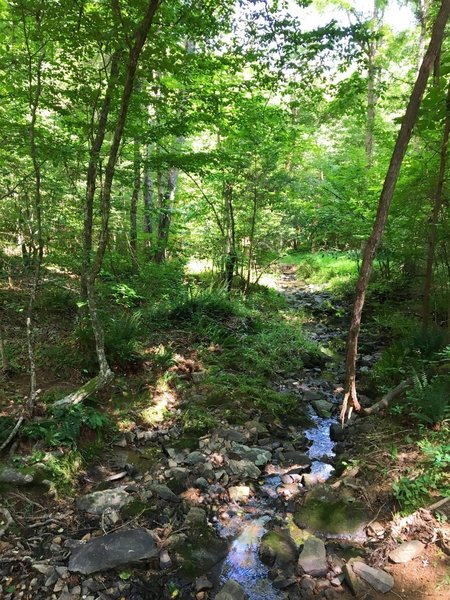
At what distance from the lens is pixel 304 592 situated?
10.4ft

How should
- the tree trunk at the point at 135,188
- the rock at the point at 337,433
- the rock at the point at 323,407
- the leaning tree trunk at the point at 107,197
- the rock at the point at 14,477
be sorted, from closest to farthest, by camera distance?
the rock at the point at 14,477 < the leaning tree trunk at the point at 107,197 < the rock at the point at 337,433 < the rock at the point at 323,407 < the tree trunk at the point at 135,188

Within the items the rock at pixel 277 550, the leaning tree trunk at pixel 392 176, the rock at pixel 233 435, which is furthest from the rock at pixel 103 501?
the leaning tree trunk at pixel 392 176

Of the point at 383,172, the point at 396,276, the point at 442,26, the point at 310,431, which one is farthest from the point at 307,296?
the point at 442,26

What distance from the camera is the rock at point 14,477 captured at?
3.88 metres

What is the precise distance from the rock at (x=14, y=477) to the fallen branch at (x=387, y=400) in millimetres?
4560

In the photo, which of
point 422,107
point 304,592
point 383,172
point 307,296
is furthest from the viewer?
point 307,296

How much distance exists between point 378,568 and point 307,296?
11826mm

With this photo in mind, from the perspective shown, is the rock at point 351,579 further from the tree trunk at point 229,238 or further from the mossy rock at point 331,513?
the tree trunk at point 229,238

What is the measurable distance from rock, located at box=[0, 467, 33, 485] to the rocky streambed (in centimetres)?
34

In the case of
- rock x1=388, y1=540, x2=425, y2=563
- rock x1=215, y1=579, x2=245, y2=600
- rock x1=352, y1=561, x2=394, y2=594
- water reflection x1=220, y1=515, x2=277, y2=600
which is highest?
rock x1=388, y1=540, x2=425, y2=563

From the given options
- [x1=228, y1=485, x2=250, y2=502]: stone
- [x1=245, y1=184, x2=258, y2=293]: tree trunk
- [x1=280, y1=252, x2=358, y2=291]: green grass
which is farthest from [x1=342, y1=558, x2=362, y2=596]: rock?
[x1=280, y1=252, x2=358, y2=291]: green grass

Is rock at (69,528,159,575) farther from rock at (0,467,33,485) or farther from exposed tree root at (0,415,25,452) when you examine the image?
exposed tree root at (0,415,25,452)

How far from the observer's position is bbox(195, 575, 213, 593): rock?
319 centimetres

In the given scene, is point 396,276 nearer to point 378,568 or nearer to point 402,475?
point 402,475
